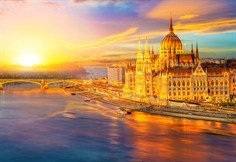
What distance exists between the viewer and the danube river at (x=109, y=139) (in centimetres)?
1812

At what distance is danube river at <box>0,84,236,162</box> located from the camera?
18125mm

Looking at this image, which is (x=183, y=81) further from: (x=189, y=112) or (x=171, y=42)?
(x=171, y=42)

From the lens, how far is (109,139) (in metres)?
21.2

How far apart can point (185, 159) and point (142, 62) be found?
20618mm

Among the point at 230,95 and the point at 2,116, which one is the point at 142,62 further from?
the point at 2,116

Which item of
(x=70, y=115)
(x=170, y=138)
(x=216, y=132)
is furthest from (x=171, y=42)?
(x=170, y=138)

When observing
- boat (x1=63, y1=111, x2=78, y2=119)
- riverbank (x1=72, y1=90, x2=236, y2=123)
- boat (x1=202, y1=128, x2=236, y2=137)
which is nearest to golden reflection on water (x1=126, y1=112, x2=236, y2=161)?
boat (x1=202, y1=128, x2=236, y2=137)

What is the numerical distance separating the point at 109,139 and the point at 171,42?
20938 millimetres

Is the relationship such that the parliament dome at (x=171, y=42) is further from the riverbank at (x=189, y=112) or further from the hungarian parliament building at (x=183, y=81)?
the riverbank at (x=189, y=112)

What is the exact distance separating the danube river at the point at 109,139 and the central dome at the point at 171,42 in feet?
40.1

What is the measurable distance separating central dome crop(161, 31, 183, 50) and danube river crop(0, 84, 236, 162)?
40.1 ft

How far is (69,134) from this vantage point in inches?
892

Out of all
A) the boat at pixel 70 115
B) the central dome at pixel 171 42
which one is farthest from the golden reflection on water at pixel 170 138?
the central dome at pixel 171 42

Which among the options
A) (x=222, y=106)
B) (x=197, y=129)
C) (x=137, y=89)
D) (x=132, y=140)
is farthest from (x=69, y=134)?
(x=137, y=89)
